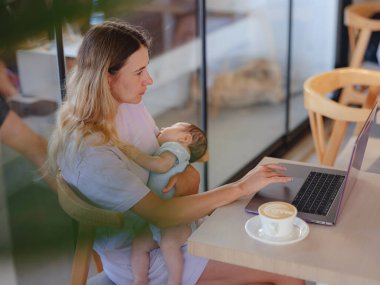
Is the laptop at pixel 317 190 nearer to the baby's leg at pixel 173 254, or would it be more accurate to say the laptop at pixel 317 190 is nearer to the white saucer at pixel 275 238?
the white saucer at pixel 275 238

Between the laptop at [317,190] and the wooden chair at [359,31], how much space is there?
1552 mm

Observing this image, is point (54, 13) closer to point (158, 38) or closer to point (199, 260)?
point (199, 260)

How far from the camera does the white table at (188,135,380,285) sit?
124 cm

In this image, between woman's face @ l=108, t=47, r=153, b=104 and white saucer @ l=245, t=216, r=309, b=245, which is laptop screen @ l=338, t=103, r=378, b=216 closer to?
white saucer @ l=245, t=216, r=309, b=245

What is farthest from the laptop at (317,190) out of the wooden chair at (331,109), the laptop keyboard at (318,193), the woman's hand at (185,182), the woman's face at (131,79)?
the wooden chair at (331,109)

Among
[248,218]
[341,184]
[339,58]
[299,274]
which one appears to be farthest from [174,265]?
[339,58]

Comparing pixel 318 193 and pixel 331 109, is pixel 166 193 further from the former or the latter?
pixel 331 109

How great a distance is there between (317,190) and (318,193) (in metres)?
0.02

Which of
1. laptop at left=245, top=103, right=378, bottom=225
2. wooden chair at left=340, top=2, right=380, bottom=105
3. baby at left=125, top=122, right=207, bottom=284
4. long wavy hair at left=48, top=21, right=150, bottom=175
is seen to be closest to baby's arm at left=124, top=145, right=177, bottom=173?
baby at left=125, top=122, right=207, bottom=284

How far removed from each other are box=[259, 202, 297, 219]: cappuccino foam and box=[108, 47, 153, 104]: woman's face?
377 millimetres

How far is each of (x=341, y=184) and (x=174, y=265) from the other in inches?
18.6

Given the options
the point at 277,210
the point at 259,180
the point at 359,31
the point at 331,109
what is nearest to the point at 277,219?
the point at 277,210

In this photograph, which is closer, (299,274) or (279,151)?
(299,274)

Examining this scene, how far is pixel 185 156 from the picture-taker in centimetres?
157
